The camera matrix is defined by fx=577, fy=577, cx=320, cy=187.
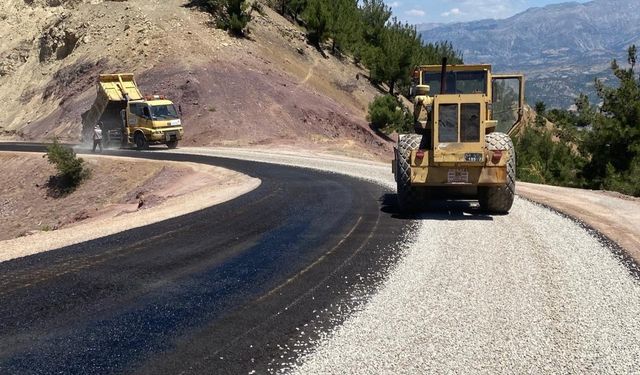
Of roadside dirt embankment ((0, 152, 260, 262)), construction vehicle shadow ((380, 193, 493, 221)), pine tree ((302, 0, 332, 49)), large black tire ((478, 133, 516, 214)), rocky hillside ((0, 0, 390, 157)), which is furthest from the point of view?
pine tree ((302, 0, 332, 49))

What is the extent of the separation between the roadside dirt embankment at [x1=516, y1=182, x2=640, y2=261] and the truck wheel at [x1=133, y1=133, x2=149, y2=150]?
74.3ft

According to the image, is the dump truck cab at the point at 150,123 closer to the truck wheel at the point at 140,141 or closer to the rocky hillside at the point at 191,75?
the truck wheel at the point at 140,141

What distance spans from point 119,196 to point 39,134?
24375mm

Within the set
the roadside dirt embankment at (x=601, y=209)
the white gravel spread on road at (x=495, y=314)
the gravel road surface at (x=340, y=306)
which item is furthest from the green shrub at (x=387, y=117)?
the white gravel spread on road at (x=495, y=314)

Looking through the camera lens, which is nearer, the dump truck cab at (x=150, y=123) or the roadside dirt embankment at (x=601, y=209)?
the roadside dirt embankment at (x=601, y=209)

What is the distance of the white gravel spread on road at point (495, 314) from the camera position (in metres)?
5.32

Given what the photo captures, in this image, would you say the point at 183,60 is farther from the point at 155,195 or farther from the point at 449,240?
the point at 449,240

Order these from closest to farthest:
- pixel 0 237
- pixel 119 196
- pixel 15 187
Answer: pixel 0 237, pixel 119 196, pixel 15 187

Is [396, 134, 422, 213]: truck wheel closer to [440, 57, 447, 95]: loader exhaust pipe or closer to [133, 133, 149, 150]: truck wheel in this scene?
[440, 57, 447, 95]: loader exhaust pipe

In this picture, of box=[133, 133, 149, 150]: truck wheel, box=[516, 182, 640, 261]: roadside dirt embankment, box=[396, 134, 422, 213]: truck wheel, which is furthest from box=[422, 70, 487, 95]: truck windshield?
box=[133, 133, 149, 150]: truck wheel

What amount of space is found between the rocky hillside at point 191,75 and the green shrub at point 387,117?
3.36 feet

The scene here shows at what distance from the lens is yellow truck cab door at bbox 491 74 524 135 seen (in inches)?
524

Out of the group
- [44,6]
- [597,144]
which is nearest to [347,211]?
[597,144]

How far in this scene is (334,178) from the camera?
19.9m
